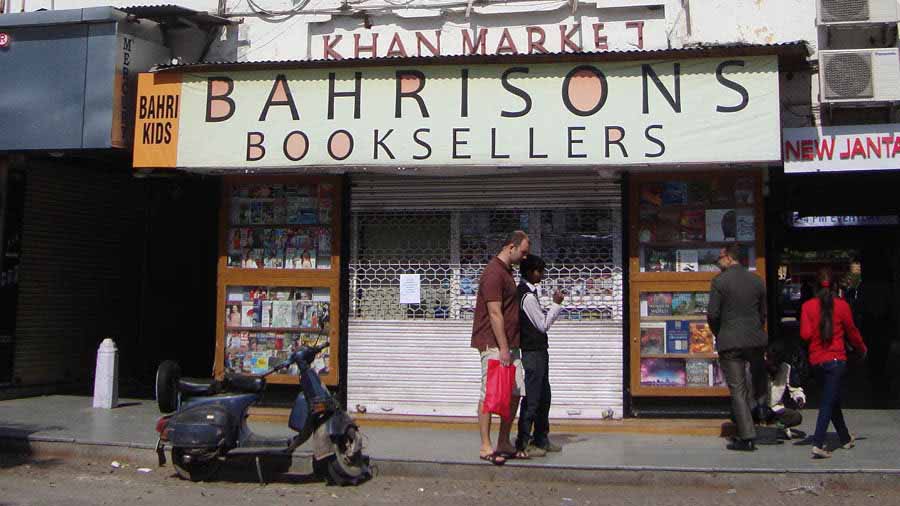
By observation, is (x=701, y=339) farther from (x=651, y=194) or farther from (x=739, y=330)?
(x=651, y=194)

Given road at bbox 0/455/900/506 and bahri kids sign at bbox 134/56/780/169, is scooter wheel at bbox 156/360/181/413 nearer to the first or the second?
road at bbox 0/455/900/506

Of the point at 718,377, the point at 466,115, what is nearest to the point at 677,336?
the point at 718,377

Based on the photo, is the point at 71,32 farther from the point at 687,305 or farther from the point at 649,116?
the point at 687,305

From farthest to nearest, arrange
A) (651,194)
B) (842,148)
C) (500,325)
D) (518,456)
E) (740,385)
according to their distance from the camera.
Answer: (651,194) → (842,148) → (740,385) → (518,456) → (500,325)

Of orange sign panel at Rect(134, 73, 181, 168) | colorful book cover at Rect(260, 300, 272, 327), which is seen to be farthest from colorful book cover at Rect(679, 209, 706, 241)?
orange sign panel at Rect(134, 73, 181, 168)

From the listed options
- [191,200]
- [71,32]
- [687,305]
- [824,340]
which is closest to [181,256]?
[191,200]

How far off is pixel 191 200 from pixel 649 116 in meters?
7.85

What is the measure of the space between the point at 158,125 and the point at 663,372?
6.10 m

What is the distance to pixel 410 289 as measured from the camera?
10.1 meters

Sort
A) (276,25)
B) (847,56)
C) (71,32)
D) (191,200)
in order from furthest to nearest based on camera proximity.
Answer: (191,200) → (276,25) → (71,32) → (847,56)

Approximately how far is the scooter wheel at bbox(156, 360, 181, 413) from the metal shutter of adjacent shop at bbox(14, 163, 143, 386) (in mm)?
4683

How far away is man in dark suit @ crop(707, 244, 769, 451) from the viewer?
8141mm

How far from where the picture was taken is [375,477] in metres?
7.83

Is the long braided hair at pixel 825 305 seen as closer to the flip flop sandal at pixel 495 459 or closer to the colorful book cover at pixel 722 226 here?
the colorful book cover at pixel 722 226
